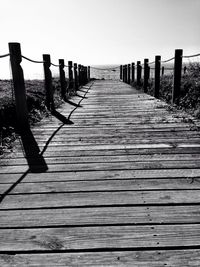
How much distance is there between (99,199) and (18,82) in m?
2.89

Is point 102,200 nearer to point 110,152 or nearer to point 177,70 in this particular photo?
point 110,152

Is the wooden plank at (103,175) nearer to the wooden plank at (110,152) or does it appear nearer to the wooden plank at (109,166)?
the wooden plank at (109,166)

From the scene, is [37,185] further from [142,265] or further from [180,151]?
[180,151]

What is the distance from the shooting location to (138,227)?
1968mm

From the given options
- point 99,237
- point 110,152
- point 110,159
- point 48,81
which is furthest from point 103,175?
point 48,81

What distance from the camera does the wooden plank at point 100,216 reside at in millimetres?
2025

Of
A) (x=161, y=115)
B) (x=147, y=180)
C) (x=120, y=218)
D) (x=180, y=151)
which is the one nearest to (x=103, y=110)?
(x=161, y=115)

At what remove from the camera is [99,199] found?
2.36 metres

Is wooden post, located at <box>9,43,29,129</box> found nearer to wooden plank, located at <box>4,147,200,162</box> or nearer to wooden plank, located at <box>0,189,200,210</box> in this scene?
wooden plank, located at <box>4,147,200,162</box>

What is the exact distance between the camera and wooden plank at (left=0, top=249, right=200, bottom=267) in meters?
1.64

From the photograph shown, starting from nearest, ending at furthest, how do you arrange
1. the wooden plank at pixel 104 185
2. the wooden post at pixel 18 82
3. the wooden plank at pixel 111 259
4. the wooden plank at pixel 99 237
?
the wooden plank at pixel 111 259 < the wooden plank at pixel 99 237 < the wooden plank at pixel 104 185 < the wooden post at pixel 18 82

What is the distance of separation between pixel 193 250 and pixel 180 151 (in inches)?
73.7

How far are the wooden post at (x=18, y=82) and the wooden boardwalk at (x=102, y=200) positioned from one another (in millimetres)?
557

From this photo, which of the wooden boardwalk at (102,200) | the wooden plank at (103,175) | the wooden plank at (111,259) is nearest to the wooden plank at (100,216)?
the wooden boardwalk at (102,200)
